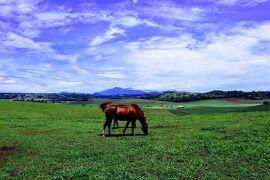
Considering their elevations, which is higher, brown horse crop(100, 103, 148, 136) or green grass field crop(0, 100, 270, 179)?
Result: brown horse crop(100, 103, 148, 136)

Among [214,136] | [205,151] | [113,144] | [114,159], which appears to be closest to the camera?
[114,159]

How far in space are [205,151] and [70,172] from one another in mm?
8662

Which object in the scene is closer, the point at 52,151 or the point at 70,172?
the point at 70,172

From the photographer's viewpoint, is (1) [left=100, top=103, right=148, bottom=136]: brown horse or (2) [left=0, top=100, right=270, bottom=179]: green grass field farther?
(1) [left=100, top=103, right=148, bottom=136]: brown horse

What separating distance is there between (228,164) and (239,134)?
11588mm

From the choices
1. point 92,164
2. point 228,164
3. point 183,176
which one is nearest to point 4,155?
point 92,164

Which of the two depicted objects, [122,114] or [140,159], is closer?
[140,159]

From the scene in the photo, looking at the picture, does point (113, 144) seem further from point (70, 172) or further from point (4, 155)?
point (70, 172)

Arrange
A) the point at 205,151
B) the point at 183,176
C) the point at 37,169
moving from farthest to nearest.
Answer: the point at 205,151
the point at 37,169
the point at 183,176

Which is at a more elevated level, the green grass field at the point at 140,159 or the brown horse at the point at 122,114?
the brown horse at the point at 122,114

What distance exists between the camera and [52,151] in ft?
72.7

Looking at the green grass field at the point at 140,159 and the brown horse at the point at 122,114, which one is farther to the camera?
the brown horse at the point at 122,114

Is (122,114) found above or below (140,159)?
above

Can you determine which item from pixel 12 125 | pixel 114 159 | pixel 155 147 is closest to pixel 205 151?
pixel 155 147
